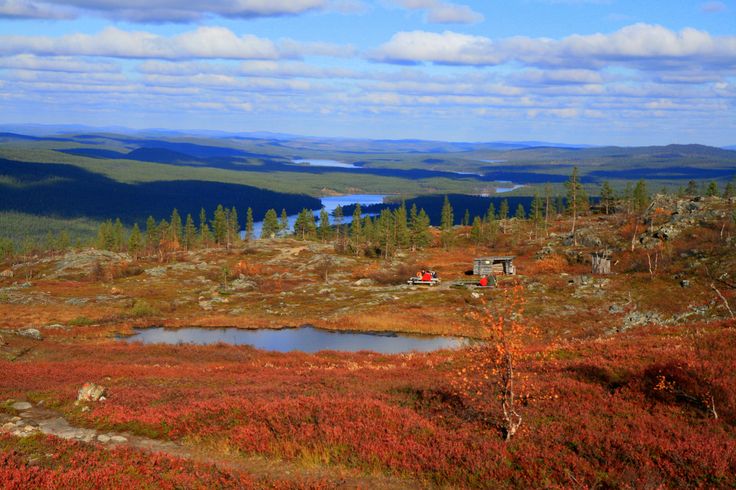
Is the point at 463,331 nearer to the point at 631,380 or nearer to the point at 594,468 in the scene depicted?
the point at 631,380

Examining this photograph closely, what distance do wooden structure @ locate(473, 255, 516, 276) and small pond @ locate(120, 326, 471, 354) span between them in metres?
33.1

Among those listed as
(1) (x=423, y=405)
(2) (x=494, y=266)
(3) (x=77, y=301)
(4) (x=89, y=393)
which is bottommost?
(3) (x=77, y=301)

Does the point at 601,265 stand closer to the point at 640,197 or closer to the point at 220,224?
the point at 640,197

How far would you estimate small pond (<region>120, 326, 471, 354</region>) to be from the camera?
55656mm

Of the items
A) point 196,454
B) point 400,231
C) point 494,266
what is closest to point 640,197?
point 400,231

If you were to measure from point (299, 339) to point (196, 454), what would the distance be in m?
44.9

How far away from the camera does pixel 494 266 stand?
90438 millimetres

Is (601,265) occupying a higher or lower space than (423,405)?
lower

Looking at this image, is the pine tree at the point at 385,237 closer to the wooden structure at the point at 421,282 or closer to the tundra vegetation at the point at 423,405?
the wooden structure at the point at 421,282

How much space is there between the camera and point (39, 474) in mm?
12234

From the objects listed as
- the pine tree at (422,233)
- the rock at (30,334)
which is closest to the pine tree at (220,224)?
the pine tree at (422,233)

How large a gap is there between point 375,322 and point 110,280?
223 feet

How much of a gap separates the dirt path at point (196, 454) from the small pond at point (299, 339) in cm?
3480

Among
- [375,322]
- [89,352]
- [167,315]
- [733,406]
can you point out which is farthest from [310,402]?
[167,315]
